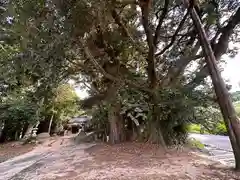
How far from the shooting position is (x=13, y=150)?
977 cm

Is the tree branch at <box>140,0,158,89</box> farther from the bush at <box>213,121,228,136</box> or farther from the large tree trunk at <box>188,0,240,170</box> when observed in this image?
the bush at <box>213,121,228,136</box>

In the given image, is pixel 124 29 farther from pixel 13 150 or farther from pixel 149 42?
pixel 13 150

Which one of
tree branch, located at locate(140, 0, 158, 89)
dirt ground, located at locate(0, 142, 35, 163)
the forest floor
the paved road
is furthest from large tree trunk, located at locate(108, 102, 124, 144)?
dirt ground, located at locate(0, 142, 35, 163)

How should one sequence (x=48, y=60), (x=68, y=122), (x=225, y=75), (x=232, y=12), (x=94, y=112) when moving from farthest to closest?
(x=68, y=122)
(x=94, y=112)
(x=225, y=75)
(x=232, y=12)
(x=48, y=60)

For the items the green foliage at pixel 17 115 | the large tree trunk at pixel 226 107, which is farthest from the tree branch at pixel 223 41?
the green foliage at pixel 17 115

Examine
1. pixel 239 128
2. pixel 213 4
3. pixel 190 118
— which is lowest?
pixel 239 128

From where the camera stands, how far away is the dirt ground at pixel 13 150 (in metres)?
8.70

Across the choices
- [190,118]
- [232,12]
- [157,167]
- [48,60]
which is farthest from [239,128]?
[48,60]

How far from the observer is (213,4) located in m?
6.01

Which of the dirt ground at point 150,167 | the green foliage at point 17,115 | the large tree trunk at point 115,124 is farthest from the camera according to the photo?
the green foliage at point 17,115

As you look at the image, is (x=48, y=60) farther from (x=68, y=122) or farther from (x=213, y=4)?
(x=68, y=122)

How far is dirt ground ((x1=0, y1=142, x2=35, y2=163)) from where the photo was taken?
8.70 meters

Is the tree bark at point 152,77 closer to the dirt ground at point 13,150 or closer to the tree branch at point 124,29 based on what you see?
the tree branch at point 124,29

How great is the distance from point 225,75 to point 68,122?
46.3ft
